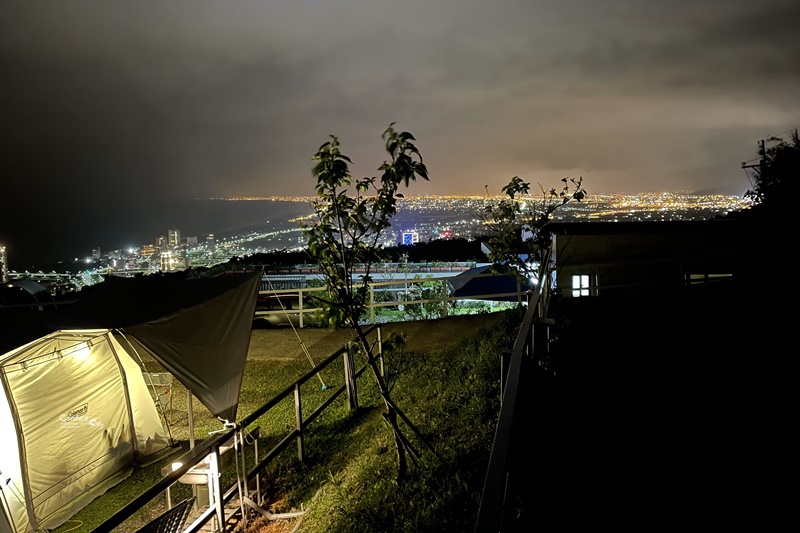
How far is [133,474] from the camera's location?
7.18 metres

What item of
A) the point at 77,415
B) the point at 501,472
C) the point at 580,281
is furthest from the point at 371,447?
the point at 580,281

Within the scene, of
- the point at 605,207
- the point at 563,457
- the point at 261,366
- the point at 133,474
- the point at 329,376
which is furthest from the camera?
the point at 605,207

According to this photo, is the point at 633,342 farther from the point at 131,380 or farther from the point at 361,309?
the point at 131,380

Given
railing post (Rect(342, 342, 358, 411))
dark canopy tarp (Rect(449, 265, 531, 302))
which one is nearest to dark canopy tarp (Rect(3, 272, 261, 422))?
railing post (Rect(342, 342, 358, 411))

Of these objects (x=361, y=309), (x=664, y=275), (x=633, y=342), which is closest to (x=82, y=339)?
(x=361, y=309)

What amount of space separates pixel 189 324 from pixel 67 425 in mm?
1800

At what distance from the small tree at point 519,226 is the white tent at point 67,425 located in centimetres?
668

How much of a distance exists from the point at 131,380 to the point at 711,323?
8.00m

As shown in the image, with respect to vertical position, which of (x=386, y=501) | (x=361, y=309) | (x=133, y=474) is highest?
(x=361, y=309)

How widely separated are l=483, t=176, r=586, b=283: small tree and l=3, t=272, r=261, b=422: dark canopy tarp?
5042 mm

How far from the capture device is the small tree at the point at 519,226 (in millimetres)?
10977

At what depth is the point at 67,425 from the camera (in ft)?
21.8

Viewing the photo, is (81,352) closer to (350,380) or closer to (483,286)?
(350,380)

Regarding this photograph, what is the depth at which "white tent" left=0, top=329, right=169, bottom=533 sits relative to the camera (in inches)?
232
